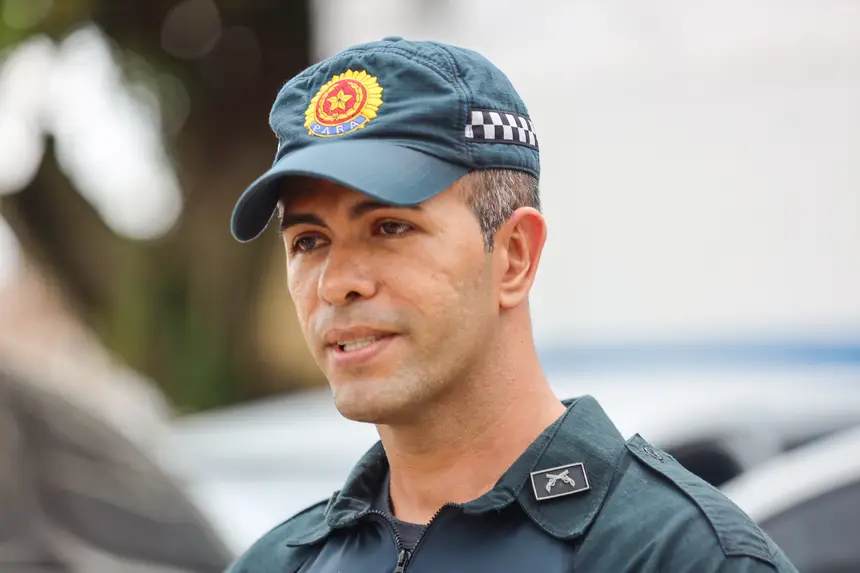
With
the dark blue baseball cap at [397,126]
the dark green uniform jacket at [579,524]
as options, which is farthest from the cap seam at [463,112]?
the dark green uniform jacket at [579,524]

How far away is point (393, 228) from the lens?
1.46 metres

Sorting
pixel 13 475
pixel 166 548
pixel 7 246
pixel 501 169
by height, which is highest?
pixel 7 246

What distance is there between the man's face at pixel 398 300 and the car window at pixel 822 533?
166cm

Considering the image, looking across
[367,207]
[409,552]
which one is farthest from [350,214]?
[409,552]

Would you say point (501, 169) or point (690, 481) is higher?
point (501, 169)

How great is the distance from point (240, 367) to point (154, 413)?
1609mm

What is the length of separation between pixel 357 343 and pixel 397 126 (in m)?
0.27

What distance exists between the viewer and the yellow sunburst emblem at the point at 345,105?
1.48 metres

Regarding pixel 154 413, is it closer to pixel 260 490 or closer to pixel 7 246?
pixel 260 490

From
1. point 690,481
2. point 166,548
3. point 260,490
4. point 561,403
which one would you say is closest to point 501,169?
point 561,403

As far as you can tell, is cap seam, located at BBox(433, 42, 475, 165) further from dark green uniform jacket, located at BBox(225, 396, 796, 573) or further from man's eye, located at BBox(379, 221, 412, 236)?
dark green uniform jacket, located at BBox(225, 396, 796, 573)

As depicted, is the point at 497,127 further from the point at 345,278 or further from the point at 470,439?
the point at 470,439

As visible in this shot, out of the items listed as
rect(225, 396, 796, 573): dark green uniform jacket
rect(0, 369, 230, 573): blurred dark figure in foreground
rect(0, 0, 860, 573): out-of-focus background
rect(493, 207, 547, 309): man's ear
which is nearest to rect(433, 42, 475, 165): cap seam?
rect(493, 207, 547, 309): man's ear

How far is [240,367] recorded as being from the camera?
686 cm
